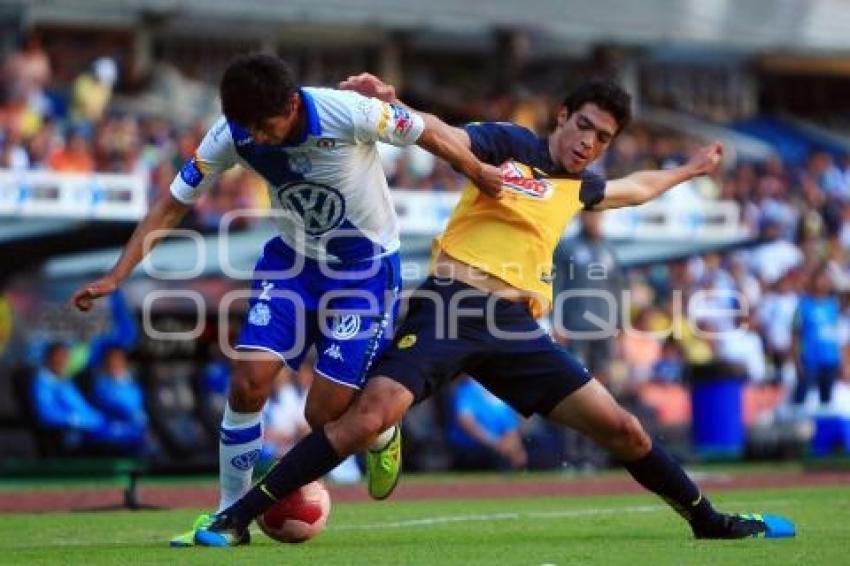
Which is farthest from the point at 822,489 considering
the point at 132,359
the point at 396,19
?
the point at 396,19

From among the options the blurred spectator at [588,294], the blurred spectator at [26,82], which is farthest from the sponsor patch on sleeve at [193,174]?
the blurred spectator at [26,82]

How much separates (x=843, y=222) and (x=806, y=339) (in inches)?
360

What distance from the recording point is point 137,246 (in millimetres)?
10016

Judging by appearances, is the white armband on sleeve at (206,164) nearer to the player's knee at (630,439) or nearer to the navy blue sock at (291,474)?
the navy blue sock at (291,474)

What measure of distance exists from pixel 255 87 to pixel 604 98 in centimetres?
184

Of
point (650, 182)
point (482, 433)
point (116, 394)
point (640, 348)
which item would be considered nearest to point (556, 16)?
point (640, 348)

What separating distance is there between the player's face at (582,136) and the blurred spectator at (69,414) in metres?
9.51

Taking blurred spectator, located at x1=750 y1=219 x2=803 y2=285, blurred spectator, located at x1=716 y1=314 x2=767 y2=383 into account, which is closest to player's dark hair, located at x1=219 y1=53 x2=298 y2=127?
blurred spectator, located at x1=716 y1=314 x2=767 y2=383

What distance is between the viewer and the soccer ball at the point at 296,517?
9.99 metres

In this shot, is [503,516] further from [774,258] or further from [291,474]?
[774,258]

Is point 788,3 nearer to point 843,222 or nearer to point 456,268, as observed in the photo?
point 843,222

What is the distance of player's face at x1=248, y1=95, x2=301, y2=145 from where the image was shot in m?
9.30

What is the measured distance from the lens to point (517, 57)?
33.9 m

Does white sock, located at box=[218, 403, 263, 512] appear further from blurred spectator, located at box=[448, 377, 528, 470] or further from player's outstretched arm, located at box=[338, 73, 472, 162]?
blurred spectator, located at box=[448, 377, 528, 470]
